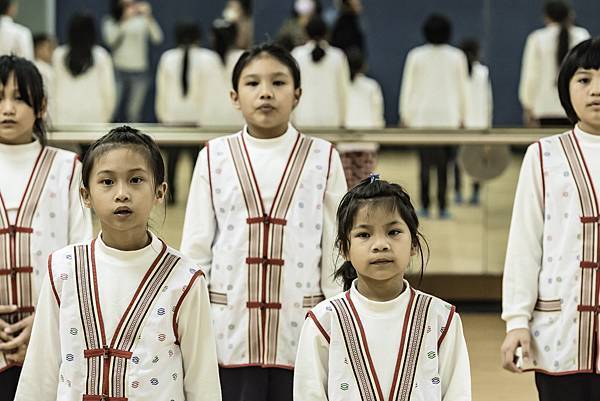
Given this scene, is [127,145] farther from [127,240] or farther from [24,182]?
[24,182]

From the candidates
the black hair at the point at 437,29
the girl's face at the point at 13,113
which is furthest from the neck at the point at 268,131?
the black hair at the point at 437,29

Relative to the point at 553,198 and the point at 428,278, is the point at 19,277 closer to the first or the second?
the point at 553,198

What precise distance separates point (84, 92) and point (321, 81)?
54.7 inches

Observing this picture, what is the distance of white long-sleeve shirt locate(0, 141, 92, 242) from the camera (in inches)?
133

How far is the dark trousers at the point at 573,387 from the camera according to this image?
3.18 metres

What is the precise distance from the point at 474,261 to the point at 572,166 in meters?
3.19

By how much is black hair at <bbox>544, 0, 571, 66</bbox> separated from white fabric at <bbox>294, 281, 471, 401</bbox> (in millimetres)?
4147

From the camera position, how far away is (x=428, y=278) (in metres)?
6.39

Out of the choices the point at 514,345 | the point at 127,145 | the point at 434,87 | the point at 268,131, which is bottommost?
the point at 514,345

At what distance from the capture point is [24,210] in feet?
11.1

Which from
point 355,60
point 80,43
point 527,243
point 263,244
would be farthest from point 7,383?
point 80,43

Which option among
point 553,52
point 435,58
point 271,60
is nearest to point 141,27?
point 435,58

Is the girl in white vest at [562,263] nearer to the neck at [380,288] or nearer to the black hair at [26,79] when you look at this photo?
the neck at [380,288]

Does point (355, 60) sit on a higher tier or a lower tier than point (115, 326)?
higher
